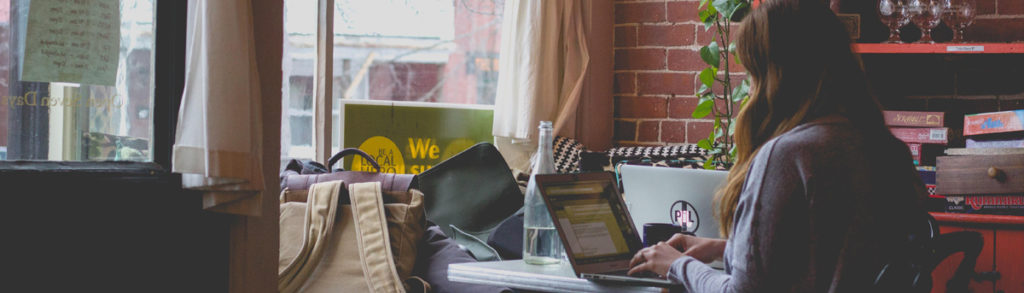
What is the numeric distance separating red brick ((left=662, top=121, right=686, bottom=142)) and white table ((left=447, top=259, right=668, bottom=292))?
1.90 meters

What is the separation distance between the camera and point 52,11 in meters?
1.44

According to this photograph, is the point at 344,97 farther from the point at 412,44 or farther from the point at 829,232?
the point at 829,232

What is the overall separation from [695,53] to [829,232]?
7.11 feet

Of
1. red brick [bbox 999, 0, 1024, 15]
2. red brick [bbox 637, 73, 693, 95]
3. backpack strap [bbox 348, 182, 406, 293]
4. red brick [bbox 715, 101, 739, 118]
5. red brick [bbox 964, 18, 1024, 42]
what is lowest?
backpack strap [bbox 348, 182, 406, 293]

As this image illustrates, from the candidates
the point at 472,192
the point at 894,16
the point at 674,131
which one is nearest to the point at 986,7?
the point at 894,16

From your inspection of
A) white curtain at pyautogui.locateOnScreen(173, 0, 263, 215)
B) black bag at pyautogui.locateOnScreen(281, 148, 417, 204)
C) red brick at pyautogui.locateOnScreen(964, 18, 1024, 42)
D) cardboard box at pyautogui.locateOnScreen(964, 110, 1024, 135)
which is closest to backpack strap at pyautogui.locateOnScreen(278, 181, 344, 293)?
black bag at pyautogui.locateOnScreen(281, 148, 417, 204)

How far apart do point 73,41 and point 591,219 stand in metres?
0.88

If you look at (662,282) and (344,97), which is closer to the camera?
(662,282)

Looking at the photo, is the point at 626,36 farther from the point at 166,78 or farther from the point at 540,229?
the point at 166,78

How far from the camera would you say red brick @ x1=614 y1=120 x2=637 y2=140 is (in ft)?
11.4

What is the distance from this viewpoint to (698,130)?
337cm

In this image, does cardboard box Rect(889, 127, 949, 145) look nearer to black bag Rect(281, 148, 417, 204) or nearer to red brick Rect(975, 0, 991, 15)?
red brick Rect(975, 0, 991, 15)

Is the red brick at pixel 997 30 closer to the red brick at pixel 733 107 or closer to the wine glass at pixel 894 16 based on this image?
the wine glass at pixel 894 16

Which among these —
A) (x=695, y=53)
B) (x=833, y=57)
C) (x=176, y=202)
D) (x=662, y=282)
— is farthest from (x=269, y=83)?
(x=695, y=53)
